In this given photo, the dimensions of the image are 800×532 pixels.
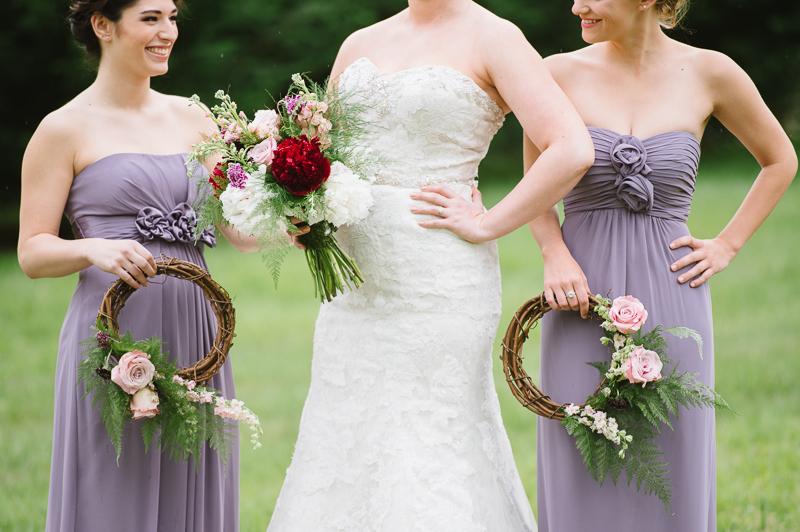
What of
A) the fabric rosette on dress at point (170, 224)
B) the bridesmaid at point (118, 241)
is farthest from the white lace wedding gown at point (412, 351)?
the fabric rosette on dress at point (170, 224)

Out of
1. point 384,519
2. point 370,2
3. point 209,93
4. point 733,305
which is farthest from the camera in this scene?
point 370,2

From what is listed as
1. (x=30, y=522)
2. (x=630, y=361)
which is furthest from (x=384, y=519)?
(x=30, y=522)

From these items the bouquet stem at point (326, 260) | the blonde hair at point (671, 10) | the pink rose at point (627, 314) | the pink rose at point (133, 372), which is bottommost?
the pink rose at point (133, 372)

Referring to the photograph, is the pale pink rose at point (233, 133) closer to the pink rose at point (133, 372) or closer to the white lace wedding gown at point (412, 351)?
the white lace wedding gown at point (412, 351)

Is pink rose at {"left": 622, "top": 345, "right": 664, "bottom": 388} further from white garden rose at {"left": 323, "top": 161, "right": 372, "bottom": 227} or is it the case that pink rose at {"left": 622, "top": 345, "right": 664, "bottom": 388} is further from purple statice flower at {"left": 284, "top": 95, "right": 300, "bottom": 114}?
purple statice flower at {"left": 284, "top": 95, "right": 300, "bottom": 114}

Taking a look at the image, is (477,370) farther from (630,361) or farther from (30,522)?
(30,522)

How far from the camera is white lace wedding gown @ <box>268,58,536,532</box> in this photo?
10.7 feet

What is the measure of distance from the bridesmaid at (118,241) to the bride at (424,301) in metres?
0.61

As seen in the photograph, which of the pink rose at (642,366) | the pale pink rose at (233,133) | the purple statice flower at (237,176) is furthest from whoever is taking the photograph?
the pale pink rose at (233,133)

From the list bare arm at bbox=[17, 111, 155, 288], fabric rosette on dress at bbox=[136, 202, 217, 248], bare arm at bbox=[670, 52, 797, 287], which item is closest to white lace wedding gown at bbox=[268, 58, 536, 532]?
fabric rosette on dress at bbox=[136, 202, 217, 248]

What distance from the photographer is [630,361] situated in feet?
9.72

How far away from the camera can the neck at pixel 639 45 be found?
11.0 feet

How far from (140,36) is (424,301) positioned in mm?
1770

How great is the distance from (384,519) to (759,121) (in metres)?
2.35
